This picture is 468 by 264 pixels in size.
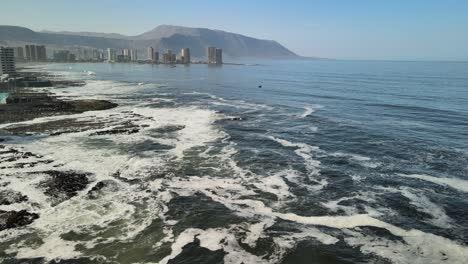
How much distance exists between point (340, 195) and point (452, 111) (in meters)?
50.9

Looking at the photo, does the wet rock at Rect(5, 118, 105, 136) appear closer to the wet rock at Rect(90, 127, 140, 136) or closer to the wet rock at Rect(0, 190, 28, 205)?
the wet rock at Rect(90, 127, 140, 136)

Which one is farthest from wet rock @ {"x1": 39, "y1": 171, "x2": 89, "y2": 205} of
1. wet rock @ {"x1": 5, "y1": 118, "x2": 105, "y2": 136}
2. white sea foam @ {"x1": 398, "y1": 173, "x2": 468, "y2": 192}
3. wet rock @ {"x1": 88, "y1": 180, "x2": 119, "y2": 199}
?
white sea foam @ {"x1": 398, "y1": 173, "x2": 468, "y2": 192}

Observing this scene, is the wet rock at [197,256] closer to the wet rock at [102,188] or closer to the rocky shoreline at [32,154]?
the wet rock at [102,188]

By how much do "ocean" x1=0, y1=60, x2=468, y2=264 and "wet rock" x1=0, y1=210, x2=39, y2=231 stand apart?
22.1 inches

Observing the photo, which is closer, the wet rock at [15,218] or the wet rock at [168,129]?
the wet rock at [15,218]

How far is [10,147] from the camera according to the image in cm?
4072

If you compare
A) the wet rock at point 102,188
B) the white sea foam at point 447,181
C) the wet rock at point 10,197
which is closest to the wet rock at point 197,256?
the wet rock at point 102,188

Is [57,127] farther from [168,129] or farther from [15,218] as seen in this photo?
[15,218]

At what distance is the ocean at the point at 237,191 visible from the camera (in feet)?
68.9

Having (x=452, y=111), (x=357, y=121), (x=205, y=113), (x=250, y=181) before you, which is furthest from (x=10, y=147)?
(x=452, y=111)

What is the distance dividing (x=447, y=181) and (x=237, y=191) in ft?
62.1

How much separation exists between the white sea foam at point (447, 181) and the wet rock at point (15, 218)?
31.2m

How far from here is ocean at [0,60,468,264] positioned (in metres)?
21.0

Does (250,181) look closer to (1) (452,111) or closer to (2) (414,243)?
(2) (414,243)
